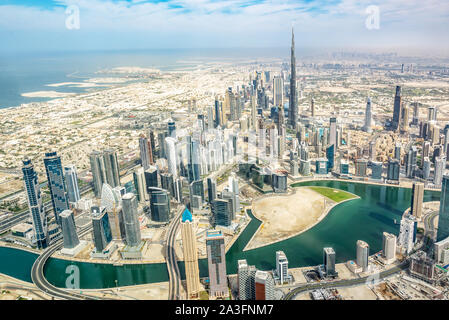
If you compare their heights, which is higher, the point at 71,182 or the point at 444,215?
the point at 71,182

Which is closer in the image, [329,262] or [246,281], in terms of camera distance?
[246,281]

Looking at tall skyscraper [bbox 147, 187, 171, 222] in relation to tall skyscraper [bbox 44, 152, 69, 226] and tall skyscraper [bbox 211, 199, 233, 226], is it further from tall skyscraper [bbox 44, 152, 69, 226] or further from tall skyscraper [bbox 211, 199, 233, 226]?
tall skyscraper [bbox 44, 152, 69, 226]

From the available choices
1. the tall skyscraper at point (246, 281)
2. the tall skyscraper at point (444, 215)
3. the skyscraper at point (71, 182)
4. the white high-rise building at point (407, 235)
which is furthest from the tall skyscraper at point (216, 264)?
the skyscraper at point (71, 182)

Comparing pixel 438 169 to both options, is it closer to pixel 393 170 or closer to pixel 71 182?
pixel 393 170

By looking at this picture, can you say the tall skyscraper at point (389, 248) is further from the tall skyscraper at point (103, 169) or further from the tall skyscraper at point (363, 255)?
the tall skyscraper at point (103, 169)

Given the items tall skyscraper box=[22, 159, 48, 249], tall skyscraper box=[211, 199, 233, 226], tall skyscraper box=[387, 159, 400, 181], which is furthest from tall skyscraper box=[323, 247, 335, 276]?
tall skyscraper box=[22, 159, 48, 249]

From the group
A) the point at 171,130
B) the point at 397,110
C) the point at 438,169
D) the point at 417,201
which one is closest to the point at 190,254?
the point at 417,201
